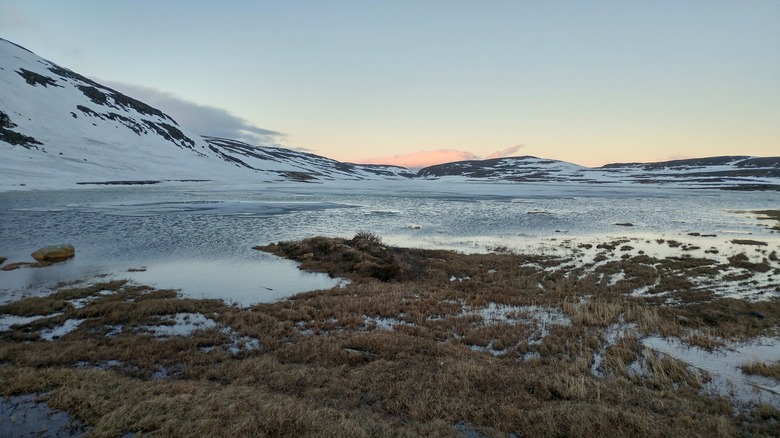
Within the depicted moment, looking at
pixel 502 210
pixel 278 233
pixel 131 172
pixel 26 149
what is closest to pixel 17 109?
pixel 26 149

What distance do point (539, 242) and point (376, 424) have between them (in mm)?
27529

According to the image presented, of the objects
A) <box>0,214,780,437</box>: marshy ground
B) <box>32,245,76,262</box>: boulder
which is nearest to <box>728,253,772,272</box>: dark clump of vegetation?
<box>0,214,780,437</box>: marshy ground

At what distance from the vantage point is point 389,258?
934 inches

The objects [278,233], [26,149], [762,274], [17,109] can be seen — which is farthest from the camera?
[17,109]

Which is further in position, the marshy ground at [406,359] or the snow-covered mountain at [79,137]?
the snow-covered mountain at [79,137]

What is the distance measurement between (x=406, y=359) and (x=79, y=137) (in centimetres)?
14239

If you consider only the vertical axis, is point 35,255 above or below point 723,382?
above

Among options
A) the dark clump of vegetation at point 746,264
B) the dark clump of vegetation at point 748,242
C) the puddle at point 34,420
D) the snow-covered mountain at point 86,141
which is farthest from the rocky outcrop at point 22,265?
the snow-covered mountain at point 86,141

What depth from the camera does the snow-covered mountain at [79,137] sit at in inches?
3607

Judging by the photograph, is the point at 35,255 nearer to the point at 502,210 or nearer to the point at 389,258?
the point at 389,258

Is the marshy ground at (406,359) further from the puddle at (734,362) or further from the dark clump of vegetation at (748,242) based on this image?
the dark clump of vegetation at (748,242)

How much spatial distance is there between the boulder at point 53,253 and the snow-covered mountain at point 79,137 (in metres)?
67.1

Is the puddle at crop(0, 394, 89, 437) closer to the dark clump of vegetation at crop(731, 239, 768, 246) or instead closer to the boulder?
the boulder

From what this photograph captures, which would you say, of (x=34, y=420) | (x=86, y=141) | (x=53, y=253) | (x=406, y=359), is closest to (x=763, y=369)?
(x=406, y=359)
